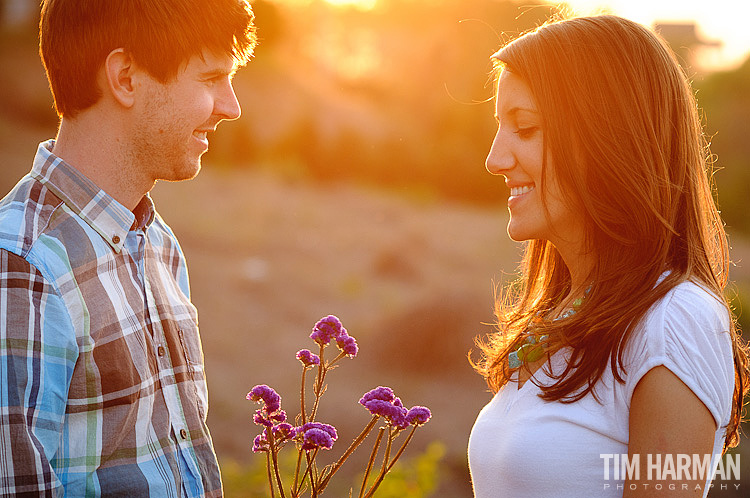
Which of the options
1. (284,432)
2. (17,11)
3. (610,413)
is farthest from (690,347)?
(17,11)

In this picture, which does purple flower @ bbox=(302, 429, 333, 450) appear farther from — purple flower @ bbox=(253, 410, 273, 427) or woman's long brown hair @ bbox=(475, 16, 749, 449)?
woman's long brown hair @ bbox=(475, 16, 749, 449)

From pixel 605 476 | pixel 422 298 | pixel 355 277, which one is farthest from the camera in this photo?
pixel 355 277

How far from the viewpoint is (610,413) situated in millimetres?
1361

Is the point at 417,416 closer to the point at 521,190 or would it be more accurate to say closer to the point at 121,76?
the point at 521,190

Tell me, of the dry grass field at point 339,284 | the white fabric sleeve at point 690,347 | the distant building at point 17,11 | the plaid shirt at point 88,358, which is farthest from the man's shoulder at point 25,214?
the distant building at point 17,11

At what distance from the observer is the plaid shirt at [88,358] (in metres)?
1.19

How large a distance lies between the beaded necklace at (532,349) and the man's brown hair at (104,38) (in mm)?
926

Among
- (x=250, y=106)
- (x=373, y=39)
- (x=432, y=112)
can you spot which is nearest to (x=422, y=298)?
(x=432, y=112)

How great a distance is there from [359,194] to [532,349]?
35.8ft

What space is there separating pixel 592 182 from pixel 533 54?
0.30 meters

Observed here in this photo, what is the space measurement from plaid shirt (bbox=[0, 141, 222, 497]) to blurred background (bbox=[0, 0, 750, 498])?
6185 millimetres

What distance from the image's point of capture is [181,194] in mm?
11945

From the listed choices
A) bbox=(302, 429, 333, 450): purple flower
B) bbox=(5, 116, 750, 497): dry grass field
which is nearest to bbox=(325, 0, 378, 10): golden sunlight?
bbox=(5, 116, 750, 497): dry grass field

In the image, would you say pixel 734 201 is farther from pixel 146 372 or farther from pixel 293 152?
pixel 146 372
